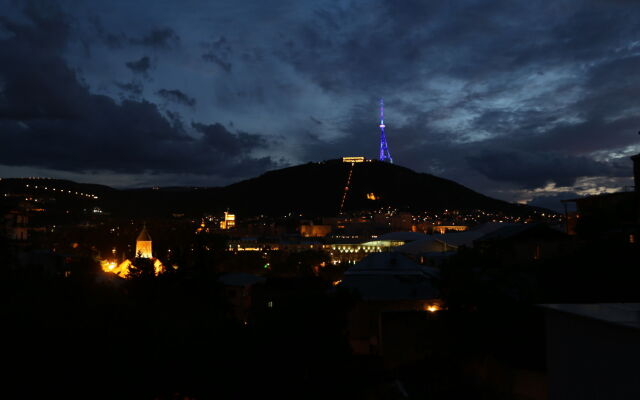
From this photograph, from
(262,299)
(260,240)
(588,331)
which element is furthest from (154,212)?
(588,331)

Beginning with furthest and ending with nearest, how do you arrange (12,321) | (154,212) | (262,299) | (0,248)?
(154,212), (262,299), (0,248), (12,321)

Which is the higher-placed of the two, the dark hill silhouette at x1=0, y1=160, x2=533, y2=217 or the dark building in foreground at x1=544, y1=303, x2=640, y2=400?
the dark hill silhouette at x1=0, y1=160, x2=533, y2=217

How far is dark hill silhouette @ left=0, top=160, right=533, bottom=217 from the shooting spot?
111 metres

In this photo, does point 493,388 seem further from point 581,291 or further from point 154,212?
point 154,212

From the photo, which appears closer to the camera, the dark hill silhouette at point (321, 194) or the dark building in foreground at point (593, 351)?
the dark building in foreground at point (593, 351)

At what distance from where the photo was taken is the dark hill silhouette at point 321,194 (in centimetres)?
11125

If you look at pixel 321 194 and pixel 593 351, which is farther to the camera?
pixel 321 194

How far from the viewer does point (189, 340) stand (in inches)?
301

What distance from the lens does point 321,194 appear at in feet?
387

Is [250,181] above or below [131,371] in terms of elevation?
above

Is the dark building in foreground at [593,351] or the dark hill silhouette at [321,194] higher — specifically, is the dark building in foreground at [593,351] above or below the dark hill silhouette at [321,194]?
below

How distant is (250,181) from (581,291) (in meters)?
113

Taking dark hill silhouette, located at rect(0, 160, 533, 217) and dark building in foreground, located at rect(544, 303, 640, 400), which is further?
dark hill silhouette, located at rect(0, 160, 533, 217)

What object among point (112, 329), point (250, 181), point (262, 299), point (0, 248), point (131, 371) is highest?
point (250, 181)
